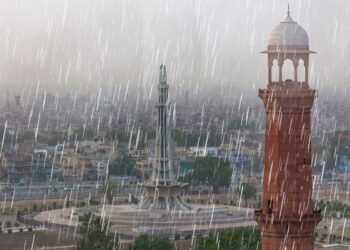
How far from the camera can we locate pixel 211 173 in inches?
2506

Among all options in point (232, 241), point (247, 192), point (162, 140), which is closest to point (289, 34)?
point (232, 241)

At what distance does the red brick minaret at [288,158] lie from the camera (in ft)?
39.0

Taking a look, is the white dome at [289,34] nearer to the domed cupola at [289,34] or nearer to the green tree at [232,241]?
the domed cupola at [289,34]

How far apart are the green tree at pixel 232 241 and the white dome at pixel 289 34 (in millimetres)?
16761

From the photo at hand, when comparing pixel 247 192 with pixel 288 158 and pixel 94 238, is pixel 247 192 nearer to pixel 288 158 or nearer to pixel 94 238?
pixel 94 238

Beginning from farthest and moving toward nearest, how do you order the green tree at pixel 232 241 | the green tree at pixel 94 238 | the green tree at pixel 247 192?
the green tree at pixel 247 192 → the green tree at pixel 94 238 → the green tree at pixel 232 241

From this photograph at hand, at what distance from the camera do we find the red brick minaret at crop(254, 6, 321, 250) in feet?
39.0

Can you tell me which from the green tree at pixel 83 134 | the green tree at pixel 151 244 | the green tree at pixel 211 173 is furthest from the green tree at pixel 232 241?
the green tree at pixel 83 134

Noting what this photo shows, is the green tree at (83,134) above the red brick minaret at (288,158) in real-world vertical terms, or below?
above

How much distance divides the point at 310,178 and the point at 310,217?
1.38ft

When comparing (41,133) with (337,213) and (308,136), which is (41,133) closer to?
(337,213)

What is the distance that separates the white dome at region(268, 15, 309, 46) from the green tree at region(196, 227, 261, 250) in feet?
55.0

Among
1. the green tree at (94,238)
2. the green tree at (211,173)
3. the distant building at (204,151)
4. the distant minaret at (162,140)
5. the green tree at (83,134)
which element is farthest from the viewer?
the green tree at (83,134)

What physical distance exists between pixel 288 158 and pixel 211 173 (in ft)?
170
